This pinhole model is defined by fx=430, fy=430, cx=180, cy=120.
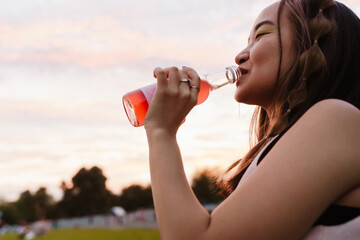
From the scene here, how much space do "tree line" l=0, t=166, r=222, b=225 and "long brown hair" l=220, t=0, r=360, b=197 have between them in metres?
90.1

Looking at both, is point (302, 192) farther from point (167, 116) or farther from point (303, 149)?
point (167, 116)

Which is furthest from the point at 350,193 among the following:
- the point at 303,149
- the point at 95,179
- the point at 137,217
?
the point at 95,179

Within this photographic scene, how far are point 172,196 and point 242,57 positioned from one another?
861 mm

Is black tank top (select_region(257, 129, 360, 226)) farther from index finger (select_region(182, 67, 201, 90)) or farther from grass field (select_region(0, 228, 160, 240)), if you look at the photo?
grass field (select_region(0, 228, 160, 240))

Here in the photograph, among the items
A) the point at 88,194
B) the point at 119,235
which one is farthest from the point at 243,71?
the point at 88,194

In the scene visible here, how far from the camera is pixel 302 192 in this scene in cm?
119

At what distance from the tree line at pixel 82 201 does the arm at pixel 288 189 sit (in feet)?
297

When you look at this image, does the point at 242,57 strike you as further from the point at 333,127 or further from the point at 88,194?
the point at 88,194

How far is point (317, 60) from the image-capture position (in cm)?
161

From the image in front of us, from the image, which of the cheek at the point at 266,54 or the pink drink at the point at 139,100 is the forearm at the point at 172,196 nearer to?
the cheek at the point at 266,54

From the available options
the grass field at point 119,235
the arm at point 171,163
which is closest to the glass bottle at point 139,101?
the arm at point 171,163

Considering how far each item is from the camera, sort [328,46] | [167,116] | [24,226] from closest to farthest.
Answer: [167,116] < [328,46] < [24,226]

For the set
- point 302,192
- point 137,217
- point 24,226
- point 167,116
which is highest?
point 167,116

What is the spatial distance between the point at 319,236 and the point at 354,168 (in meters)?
0.22
